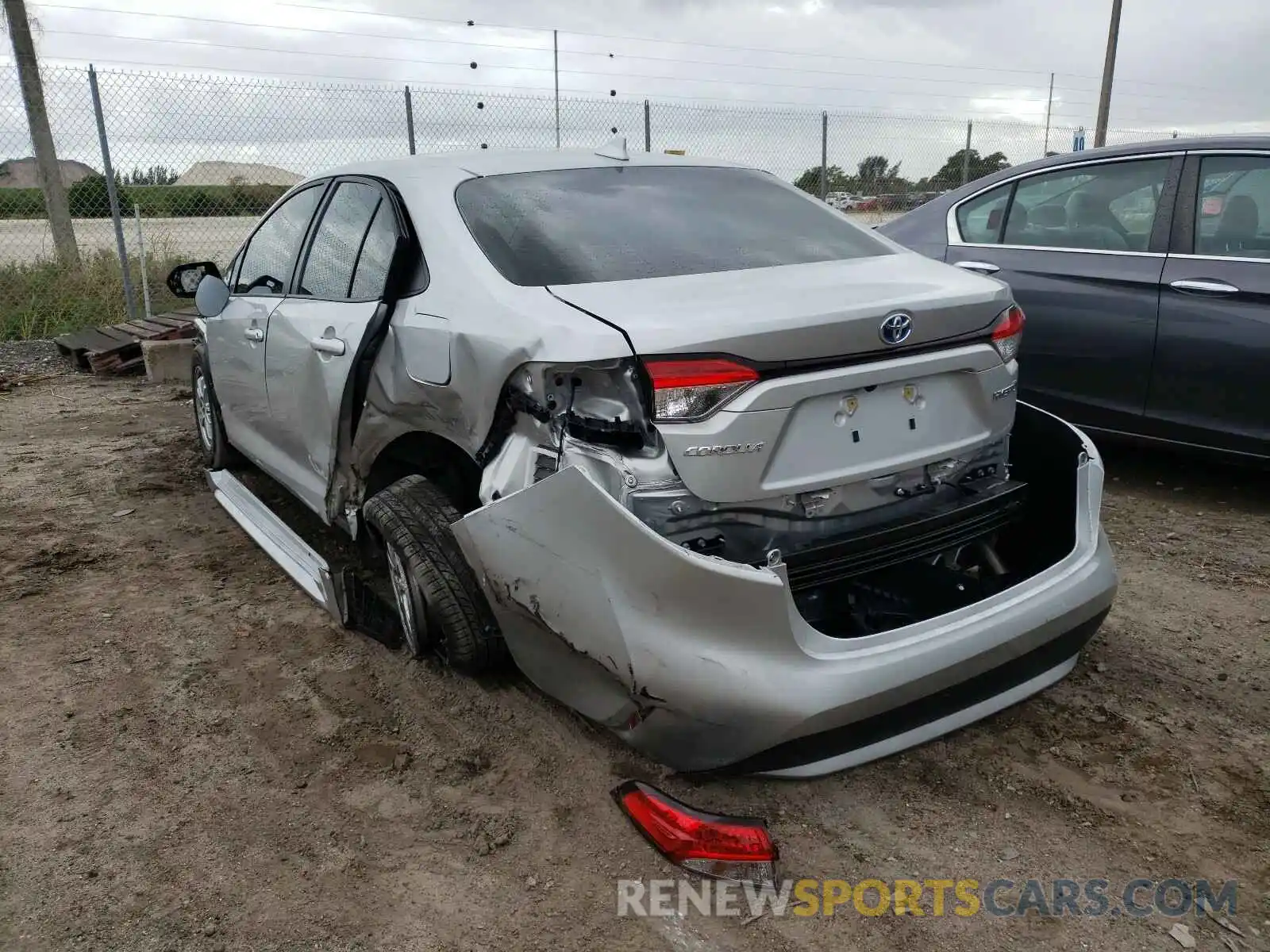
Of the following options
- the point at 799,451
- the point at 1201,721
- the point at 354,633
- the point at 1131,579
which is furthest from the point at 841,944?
the point at 1131,579

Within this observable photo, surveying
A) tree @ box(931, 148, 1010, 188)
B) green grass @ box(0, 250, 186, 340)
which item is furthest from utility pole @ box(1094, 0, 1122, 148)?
green grass @ box(0, 250, 186, 340)

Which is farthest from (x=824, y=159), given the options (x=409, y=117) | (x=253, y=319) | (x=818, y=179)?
(x=253, y=319)

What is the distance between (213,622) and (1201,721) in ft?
10.3

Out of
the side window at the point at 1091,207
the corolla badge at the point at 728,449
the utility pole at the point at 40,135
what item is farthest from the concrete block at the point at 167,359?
the corolla badge at the point at 728,449

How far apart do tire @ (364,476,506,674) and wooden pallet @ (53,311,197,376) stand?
6078 millimetres

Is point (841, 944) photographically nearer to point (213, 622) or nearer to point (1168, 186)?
point (213, 622)

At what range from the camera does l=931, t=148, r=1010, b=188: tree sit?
1430 cm

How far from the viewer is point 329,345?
3289 millimetres

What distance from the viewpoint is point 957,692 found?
2391mm

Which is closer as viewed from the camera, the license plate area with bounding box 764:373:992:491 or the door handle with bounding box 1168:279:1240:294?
the license plate area with bounding box 764:373:992:491

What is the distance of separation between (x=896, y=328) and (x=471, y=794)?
5.08 ft

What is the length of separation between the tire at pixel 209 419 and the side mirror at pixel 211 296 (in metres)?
0.62

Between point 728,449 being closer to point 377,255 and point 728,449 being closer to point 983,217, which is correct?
point 377,255

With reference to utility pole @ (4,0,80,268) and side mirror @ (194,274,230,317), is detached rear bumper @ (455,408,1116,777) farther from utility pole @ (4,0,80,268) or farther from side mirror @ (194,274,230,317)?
utility pole @ (4,0,80,268)
